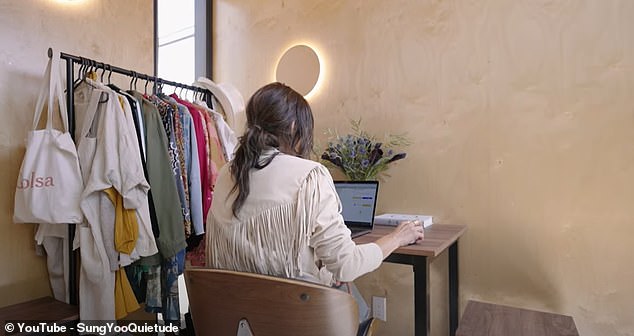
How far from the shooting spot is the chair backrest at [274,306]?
0.69 m

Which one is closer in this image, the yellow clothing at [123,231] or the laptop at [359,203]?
the yellow clothing at [123,231]

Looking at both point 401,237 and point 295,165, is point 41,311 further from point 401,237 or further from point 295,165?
point 401,237

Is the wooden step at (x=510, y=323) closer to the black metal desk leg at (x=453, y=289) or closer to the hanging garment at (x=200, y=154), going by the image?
the black metal desk leg at (x=453, y=289)

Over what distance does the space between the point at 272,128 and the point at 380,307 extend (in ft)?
3.98

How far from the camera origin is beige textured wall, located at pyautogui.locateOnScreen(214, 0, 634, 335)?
132 cm

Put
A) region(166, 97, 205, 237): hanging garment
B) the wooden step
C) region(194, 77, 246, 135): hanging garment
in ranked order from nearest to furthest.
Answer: the wooden step, region(166, 97, 205, 237): hanging garment, region(194, 77, 246, 135): hanging garment

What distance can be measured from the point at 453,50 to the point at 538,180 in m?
0.66

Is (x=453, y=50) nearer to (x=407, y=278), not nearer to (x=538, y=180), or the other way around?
(x=538, y=180)

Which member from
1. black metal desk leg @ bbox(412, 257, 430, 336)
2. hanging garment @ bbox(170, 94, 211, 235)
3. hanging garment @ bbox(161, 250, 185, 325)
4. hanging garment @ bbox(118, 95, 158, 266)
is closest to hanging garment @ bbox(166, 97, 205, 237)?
hanging garment @ bbox(170, 94, 211, 235)

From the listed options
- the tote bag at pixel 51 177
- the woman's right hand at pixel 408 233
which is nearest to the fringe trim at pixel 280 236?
the woman's right hand at pixel 408 233

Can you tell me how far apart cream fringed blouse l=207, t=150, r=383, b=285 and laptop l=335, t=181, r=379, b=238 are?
0.62 meters

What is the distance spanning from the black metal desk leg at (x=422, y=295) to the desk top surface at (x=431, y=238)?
1.6 inches

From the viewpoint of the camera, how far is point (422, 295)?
3.76 feet

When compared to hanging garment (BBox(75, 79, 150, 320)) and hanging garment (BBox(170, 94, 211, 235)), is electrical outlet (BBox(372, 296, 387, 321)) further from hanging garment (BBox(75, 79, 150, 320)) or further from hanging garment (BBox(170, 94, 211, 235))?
hanging garment (BBox(75, 79, 150, 320))
